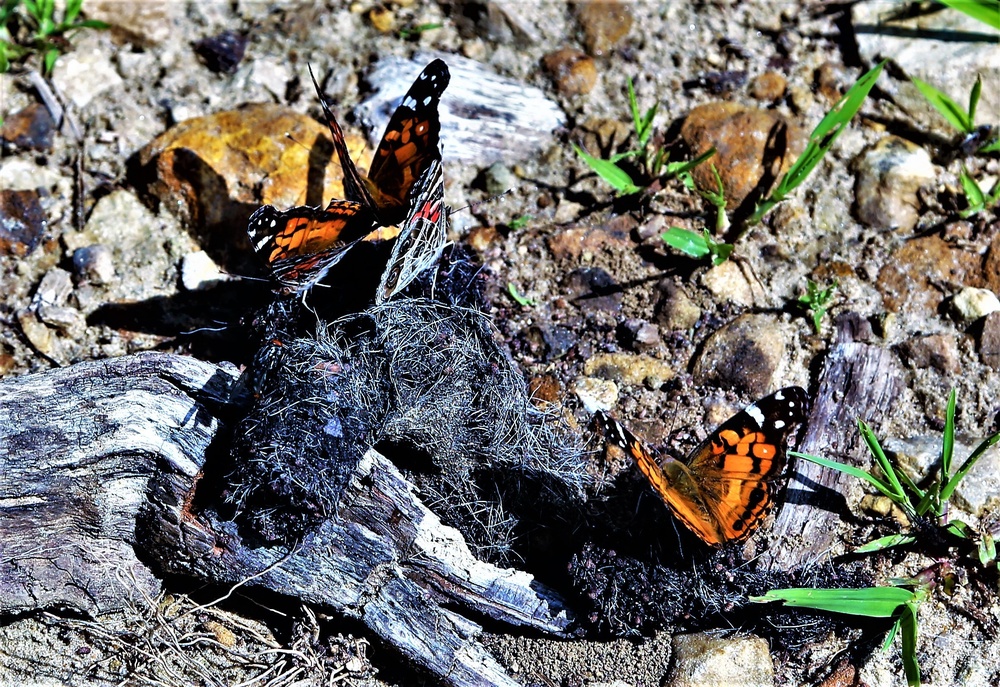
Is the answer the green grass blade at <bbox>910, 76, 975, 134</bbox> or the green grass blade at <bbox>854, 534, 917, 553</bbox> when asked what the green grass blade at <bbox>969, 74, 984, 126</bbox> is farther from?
the green grass blade at <bbox>854, 534, 917, 553</bbox>

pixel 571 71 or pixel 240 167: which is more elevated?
pixel 571 71

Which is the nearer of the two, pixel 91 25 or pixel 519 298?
pixel 519 298

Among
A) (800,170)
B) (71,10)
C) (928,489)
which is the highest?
(71,10)

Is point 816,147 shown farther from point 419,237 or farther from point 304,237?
point 304,237


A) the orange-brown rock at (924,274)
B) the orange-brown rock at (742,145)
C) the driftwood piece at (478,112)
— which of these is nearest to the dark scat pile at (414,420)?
the driftwood piece at (478,112)

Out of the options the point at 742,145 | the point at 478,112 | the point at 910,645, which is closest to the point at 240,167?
the point at 478,112

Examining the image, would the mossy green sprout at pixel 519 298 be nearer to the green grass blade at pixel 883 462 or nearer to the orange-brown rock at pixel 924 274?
the green grass blade at pixel 883 462
